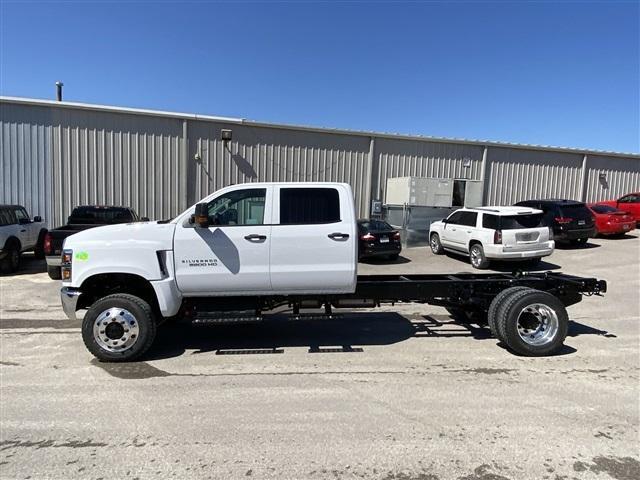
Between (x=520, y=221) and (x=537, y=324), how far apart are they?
25.9ft

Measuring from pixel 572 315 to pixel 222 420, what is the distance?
711cm

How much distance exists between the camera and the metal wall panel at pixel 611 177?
24.8 metres

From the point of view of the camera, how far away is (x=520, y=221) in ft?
44.3

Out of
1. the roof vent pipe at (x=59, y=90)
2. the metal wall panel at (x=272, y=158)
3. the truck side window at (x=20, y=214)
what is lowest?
the truck side window at (x=20, y=214)

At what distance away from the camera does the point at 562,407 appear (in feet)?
15.0

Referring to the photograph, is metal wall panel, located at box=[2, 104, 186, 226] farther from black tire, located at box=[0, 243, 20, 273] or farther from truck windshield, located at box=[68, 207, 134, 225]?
black tire, located at box=[0, 243, 20, 273]

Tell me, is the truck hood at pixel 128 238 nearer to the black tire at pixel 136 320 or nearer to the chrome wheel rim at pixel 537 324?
the black tire at pixel 136 320

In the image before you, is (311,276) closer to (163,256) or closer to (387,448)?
(163,256)

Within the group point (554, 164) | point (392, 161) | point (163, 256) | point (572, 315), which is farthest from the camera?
point (554, 164)

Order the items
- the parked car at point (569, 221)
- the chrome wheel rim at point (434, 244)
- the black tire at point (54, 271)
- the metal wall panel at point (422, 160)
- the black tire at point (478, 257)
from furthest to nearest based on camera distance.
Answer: the metal wall panel at point (422, 160), the chrome wheel rim at point (434, 244), the parked car at point (569, 221), the black tire at point (478, 257), the black tire at point (54, 271)

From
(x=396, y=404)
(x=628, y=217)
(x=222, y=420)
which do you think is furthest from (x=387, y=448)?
(x=628, y=217)

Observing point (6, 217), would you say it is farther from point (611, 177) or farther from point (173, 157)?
point (611, 177)

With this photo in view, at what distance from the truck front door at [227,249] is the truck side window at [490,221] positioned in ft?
31.2

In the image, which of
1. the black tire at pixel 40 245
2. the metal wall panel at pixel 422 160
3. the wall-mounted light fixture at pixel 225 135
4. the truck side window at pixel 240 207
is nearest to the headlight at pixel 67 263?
the truck side window at pixel 240 207
